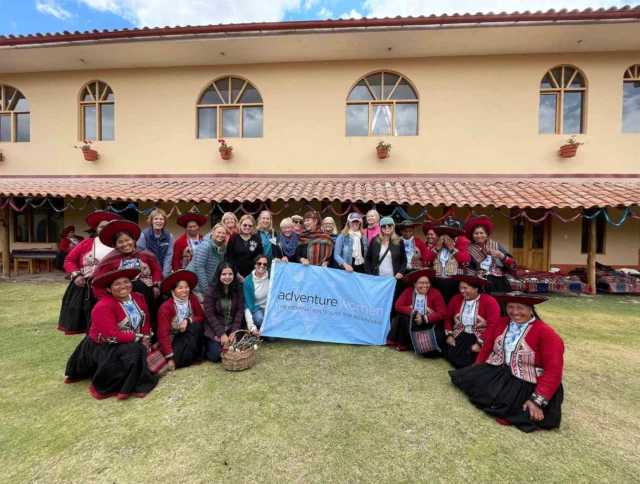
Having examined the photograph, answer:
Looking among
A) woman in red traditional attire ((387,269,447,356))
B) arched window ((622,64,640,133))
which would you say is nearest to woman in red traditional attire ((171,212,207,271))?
woman in red traditional attire ((387,269,447,356))

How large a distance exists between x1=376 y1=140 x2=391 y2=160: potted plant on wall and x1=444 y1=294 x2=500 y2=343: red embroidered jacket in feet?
Answer: 19.5

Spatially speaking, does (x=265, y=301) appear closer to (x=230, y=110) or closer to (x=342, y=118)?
(x=342, y=118)

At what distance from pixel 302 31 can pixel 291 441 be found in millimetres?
8469

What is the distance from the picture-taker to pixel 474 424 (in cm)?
245

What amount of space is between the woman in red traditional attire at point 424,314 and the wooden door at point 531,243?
22.4 feet

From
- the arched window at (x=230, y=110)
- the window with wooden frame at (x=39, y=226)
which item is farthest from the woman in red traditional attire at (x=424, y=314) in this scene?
the window with wooden frame at (x=39, y=226)

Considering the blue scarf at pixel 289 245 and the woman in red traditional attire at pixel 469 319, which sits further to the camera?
the blue scarf at pixel 289 245

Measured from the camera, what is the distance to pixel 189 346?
3387 mm

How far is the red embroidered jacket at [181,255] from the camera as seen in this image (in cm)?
411

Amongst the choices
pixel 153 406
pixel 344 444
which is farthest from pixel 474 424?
pixel 153 406

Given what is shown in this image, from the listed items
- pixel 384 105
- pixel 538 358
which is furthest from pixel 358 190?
pixel 538 358

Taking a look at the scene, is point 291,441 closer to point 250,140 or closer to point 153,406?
point 153,406

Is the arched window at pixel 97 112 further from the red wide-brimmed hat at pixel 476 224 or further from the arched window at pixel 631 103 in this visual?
the arched window at pixel 631 103

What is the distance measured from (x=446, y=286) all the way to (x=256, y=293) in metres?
2.56
